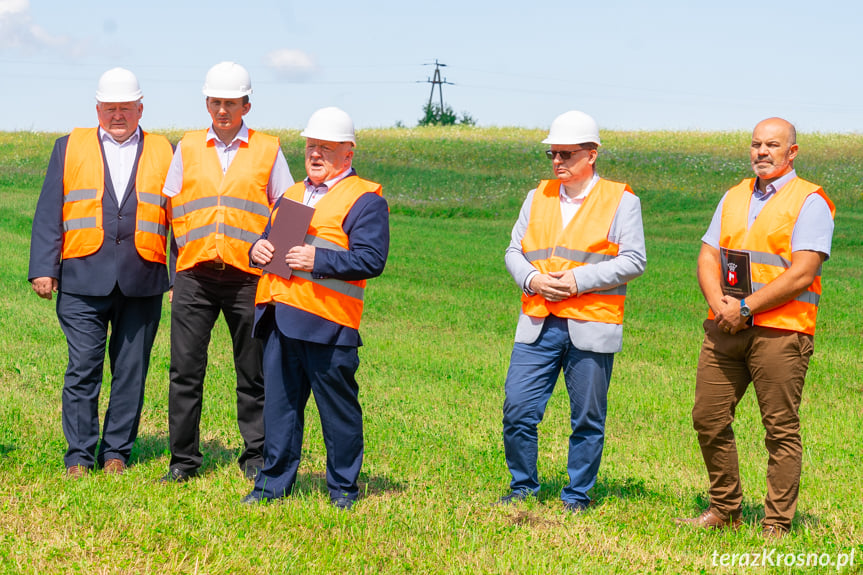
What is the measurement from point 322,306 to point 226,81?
1.72 m

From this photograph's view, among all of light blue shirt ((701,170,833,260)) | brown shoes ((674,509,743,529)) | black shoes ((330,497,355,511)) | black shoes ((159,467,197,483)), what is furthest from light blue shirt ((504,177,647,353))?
black shoes ((159,467,197,483))

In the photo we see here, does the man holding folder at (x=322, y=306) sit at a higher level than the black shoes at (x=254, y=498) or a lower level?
higher

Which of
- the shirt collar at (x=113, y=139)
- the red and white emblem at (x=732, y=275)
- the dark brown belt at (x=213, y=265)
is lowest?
the dark brown belt at (x=213, y=265)

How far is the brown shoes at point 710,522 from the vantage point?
5.96m

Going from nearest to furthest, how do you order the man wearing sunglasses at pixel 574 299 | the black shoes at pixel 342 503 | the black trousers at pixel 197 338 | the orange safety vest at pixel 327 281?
1. the orange safety vest at pixel 327 281
2. the black shoes at pixel 342 503
3. the man wearing sunglasses at pixel 574 299
4. the black trousers at pixel 197 338

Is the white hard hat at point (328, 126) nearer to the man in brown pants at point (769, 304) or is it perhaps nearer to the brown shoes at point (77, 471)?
the man in brown pants at point (769, 304)

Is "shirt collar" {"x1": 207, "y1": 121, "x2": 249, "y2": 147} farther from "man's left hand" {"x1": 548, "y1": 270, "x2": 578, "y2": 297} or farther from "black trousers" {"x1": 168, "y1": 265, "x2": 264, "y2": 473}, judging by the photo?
"man's left hand" {"x1": 548, "y1": 270, "x2": 578, "y2": 297}

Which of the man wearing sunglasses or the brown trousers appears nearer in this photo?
the brown trousers

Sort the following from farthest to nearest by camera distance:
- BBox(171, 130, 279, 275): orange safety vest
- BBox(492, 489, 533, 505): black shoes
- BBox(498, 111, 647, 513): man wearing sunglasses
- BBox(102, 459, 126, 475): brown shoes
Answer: BBox(102, 459, 126, 475): brown shoes < BBox(171, 130, 279, 275): orange safety vest < BBox(492, 489, 533, 505): black shoes < BBox(498, 111, 647, 513): man wearing sunglasses

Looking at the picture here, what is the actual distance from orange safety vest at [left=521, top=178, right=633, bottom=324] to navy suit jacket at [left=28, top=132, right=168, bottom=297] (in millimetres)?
2755

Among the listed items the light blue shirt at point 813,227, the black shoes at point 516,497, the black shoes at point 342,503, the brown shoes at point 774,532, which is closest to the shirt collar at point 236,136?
the black shoes at point 342,503

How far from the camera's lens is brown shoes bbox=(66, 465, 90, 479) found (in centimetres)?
636

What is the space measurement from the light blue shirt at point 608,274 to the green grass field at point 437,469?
111 centimetres

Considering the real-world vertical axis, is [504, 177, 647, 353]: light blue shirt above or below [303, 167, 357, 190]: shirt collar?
below
